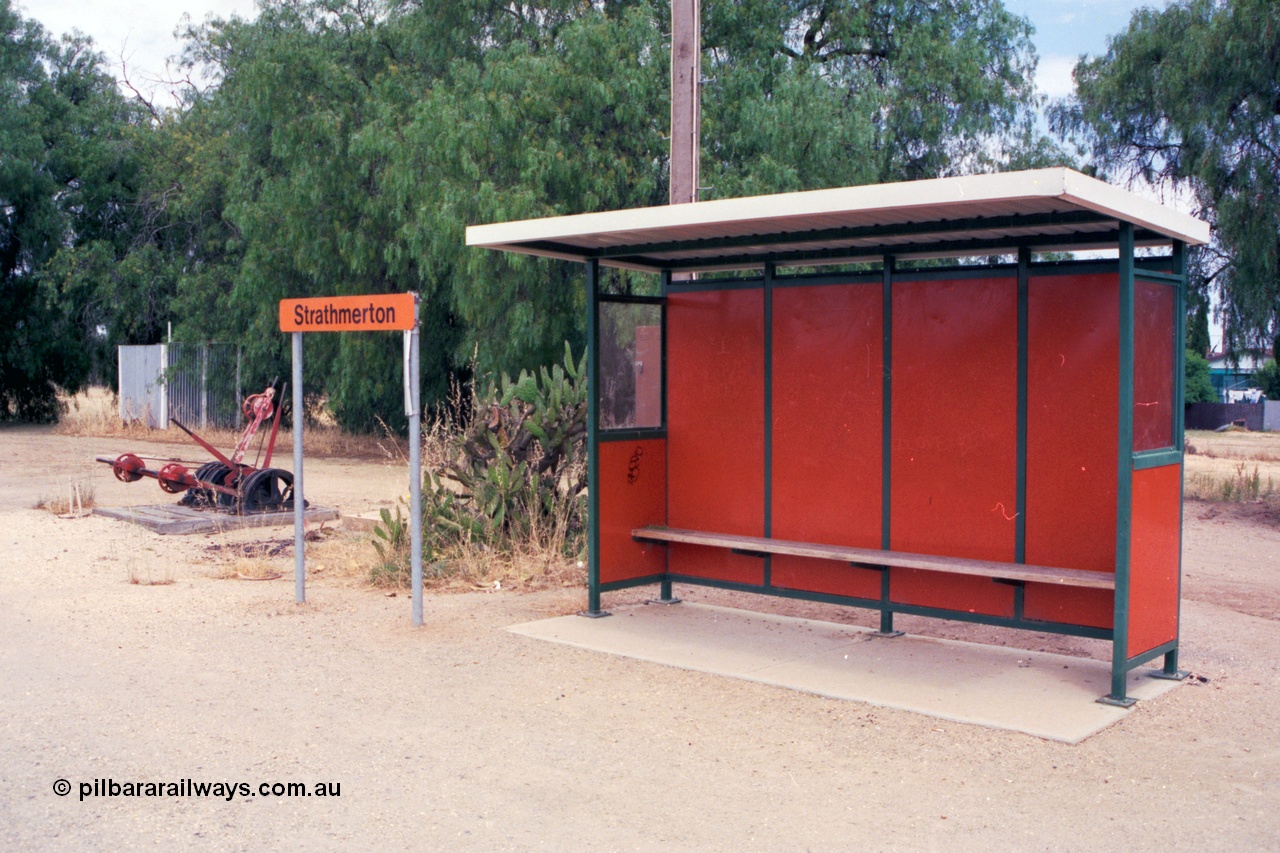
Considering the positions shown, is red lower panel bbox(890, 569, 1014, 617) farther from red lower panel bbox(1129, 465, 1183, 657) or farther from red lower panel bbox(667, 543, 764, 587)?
red lower panel bbox(667, 543, 764, 587)

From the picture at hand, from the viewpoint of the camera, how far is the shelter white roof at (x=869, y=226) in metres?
5.76

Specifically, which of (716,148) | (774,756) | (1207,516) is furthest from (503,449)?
(1207,516)

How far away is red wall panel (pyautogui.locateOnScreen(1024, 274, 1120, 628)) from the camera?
6.92 m

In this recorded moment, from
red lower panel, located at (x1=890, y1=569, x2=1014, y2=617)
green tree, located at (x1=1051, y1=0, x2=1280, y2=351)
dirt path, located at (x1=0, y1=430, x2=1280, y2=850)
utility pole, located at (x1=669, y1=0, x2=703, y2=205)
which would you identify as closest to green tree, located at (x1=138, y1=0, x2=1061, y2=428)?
green tree, located at (x1=1051, y1=0, x2=1280, y2=351)

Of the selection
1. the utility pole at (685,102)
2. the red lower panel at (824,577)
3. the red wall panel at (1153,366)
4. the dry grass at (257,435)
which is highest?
the utility pole at (685,102)

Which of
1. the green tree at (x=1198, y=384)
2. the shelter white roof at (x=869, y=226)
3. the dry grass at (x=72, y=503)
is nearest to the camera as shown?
the shelter white roof at (x=869, y=226)

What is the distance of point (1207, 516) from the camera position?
15.3 metres

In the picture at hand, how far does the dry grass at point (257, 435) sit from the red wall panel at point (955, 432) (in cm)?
1405

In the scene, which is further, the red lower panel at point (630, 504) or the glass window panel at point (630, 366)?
the glass window panel at point (630, 366)

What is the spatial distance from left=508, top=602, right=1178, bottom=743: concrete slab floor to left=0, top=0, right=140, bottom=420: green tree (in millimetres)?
26327

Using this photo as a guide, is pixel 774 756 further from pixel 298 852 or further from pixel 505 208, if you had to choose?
pixel 505 208

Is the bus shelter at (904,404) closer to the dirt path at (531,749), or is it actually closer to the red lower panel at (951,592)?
the red lower panel at (951,592)

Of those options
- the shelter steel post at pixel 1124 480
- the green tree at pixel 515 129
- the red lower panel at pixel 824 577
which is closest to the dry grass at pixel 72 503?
the green tree at pixel 515 129

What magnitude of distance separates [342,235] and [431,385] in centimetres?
341
